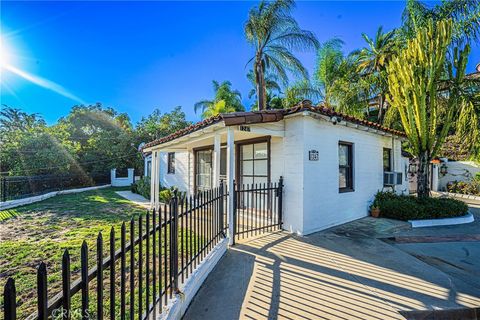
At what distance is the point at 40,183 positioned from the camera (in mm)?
15031

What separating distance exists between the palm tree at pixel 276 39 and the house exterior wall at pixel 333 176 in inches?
222

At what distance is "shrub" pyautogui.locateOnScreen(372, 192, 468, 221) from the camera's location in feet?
24.3

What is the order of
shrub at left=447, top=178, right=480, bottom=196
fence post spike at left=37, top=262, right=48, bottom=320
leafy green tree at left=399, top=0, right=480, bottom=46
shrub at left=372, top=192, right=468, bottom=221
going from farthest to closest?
shrub at left=447, top=178, right=480, bottom=196
leafy green tree at left=399, top=0, right=480, bottom=46
shrub at left=372, top=192, right=468, bottom=221
fence post spike at left=37, top=262, right=48, bottom=320

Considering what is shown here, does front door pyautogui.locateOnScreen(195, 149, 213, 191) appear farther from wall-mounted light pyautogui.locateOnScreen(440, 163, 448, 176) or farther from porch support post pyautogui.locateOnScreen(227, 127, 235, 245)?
wall-mounted light pyautogui.locateOnScreen(440, 163, 448, 176)

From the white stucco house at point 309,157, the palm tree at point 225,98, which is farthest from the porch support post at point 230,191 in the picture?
the palm tree at point 225,98

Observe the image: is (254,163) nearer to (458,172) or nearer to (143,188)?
(143,188)

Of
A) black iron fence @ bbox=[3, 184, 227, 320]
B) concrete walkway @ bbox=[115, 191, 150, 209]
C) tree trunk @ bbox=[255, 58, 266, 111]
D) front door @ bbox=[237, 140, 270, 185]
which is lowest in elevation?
concrete walkway @ bbox=[115, 191, 150, 209]

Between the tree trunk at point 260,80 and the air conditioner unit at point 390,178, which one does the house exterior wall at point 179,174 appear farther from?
the air conditioner unit at point 390,178

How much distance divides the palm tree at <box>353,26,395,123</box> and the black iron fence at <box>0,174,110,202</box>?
1818 centimetres

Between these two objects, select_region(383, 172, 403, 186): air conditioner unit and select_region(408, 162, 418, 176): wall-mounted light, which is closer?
select_region(383, 172, 403, 186): air conditioner unit

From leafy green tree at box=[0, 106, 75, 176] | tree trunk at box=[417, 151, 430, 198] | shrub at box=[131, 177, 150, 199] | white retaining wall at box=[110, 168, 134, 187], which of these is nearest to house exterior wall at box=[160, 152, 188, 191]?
shrub at box=[131, 177, 150, 199]

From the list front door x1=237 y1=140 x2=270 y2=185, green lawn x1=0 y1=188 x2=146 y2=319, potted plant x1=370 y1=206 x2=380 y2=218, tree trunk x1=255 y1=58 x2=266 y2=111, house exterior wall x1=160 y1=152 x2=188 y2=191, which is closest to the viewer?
green lawn x1=0 y1=188 x2=146 y2=319

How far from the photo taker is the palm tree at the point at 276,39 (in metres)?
11.3

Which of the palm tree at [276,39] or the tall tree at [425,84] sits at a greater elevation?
the palm tree at [276,39]
